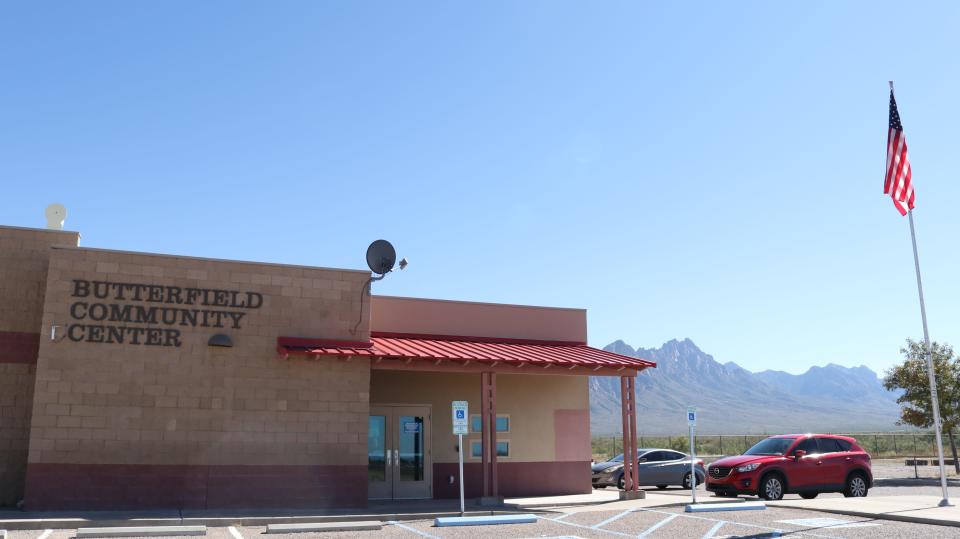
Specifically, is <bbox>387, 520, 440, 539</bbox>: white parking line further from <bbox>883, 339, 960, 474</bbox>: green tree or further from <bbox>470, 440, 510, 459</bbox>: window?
<bbox>883, 339, 960, 474</bbox>: green tree

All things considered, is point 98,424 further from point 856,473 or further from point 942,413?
point 942,413

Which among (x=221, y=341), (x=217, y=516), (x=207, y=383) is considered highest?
(x=221, y=341)

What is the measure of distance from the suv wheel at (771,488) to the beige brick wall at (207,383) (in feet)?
31.3

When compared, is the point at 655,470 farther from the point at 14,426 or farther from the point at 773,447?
the point at 14,426

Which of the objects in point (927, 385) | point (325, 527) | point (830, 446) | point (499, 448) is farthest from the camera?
point (927, 385)

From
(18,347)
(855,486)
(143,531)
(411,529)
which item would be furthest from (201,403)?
(855,486)

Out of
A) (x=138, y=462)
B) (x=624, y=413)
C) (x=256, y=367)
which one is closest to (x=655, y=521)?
(x=624, y=413)

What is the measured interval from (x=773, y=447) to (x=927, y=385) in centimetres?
1687

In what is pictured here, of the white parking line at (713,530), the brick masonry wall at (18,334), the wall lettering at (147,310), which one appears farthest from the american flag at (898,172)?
the brick masonry wall at (18,334)

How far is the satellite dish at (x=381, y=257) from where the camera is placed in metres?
19.8

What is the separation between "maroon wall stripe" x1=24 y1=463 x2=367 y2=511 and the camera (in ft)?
54.2

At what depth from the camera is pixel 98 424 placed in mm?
16906

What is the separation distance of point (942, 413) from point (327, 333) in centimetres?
2731

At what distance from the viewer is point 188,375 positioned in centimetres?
1764
